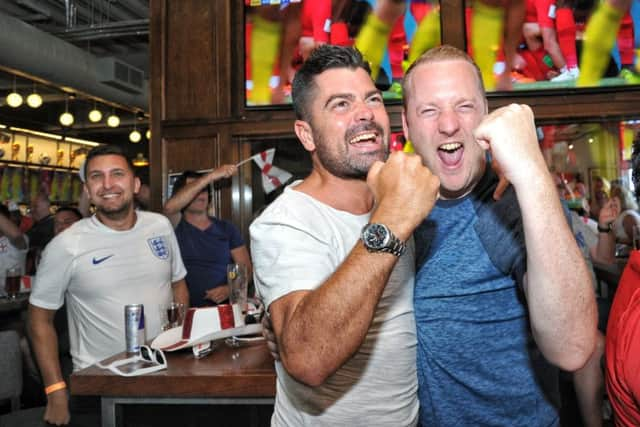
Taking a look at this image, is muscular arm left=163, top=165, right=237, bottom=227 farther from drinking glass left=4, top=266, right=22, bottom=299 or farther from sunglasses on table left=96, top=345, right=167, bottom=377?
sunglasses on table left=96, top=345, right=167, bottom=377

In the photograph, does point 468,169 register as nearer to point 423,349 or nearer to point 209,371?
point 423,349

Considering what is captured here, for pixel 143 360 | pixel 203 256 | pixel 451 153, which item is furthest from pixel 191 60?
pixel 451 153

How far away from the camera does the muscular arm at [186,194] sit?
147 inches

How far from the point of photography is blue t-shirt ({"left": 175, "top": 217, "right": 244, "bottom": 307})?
3.67 metres

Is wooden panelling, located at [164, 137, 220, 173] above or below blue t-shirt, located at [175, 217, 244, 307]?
above

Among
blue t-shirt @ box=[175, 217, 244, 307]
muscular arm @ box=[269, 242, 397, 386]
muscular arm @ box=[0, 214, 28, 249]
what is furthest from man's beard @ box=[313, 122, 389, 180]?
muscular arm @ box=[0, 214, 28, 249]

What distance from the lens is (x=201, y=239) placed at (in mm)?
3740

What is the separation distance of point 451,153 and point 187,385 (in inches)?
45.0

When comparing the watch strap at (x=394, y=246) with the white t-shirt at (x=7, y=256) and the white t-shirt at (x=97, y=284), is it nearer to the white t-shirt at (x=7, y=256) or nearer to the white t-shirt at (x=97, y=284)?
the white t-shirt at (x=97, y=284)

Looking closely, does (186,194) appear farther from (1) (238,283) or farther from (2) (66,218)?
(2) (66,218)

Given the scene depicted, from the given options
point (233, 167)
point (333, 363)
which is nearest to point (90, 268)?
point (233, 167)

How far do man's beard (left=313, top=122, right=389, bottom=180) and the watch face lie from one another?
371mm

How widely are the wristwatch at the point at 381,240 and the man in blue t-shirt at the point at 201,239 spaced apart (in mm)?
2682

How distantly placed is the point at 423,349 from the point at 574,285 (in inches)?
15.9
